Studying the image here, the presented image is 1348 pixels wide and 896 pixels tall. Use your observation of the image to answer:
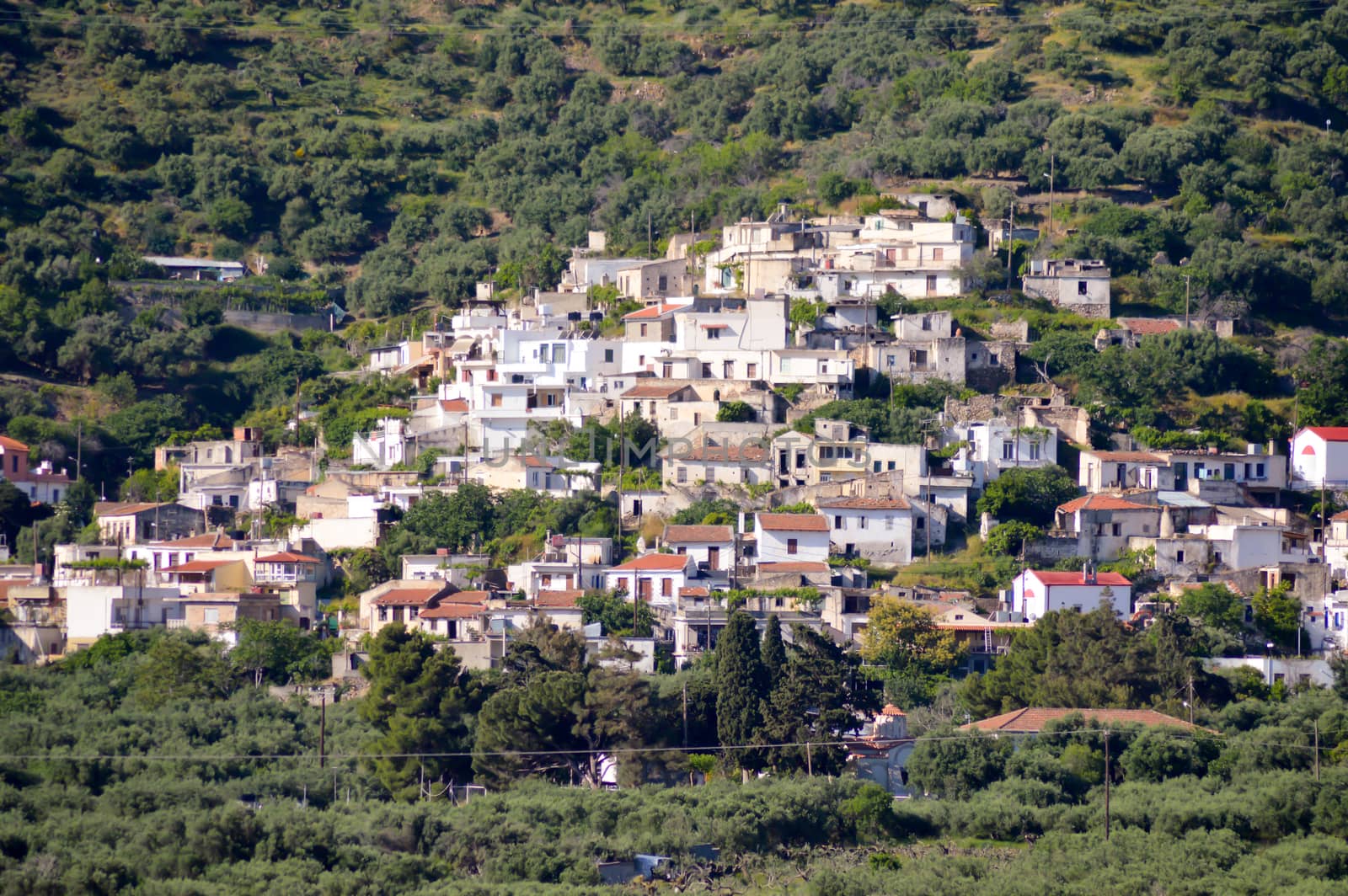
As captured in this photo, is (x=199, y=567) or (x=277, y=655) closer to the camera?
(x=277, y=655)

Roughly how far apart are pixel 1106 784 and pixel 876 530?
11.3 metres

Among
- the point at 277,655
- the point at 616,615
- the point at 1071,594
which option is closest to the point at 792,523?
the point at 616,615

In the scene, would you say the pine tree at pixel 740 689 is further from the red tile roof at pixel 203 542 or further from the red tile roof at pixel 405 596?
the red tile roof at pixel 203 542

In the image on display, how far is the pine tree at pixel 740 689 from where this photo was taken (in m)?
41.5

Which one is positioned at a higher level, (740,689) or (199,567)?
(199,567)

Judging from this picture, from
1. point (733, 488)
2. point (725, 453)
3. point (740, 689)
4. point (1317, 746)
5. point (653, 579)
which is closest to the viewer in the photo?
point (1317, 746)

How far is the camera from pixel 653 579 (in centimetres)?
4794

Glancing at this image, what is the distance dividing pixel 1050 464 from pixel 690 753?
1455cm

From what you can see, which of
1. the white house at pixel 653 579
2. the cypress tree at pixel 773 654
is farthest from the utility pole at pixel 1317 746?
the white house at pixel 653 579

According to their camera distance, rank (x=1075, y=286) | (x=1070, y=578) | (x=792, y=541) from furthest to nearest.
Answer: (x=1075, y=286) < (x=792, y=541) < (x=1070, y=578)

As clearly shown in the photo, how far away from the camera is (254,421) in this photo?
62.2 meters

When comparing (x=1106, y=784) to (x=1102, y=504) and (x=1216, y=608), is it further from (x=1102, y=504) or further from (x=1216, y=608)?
(x=1102, y=504)

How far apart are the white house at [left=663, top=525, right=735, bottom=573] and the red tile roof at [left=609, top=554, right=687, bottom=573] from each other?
631mm

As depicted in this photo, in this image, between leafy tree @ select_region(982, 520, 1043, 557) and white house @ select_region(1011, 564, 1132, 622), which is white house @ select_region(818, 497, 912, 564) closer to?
leafy tree @ select_region(982, 520, 1043, 557)
